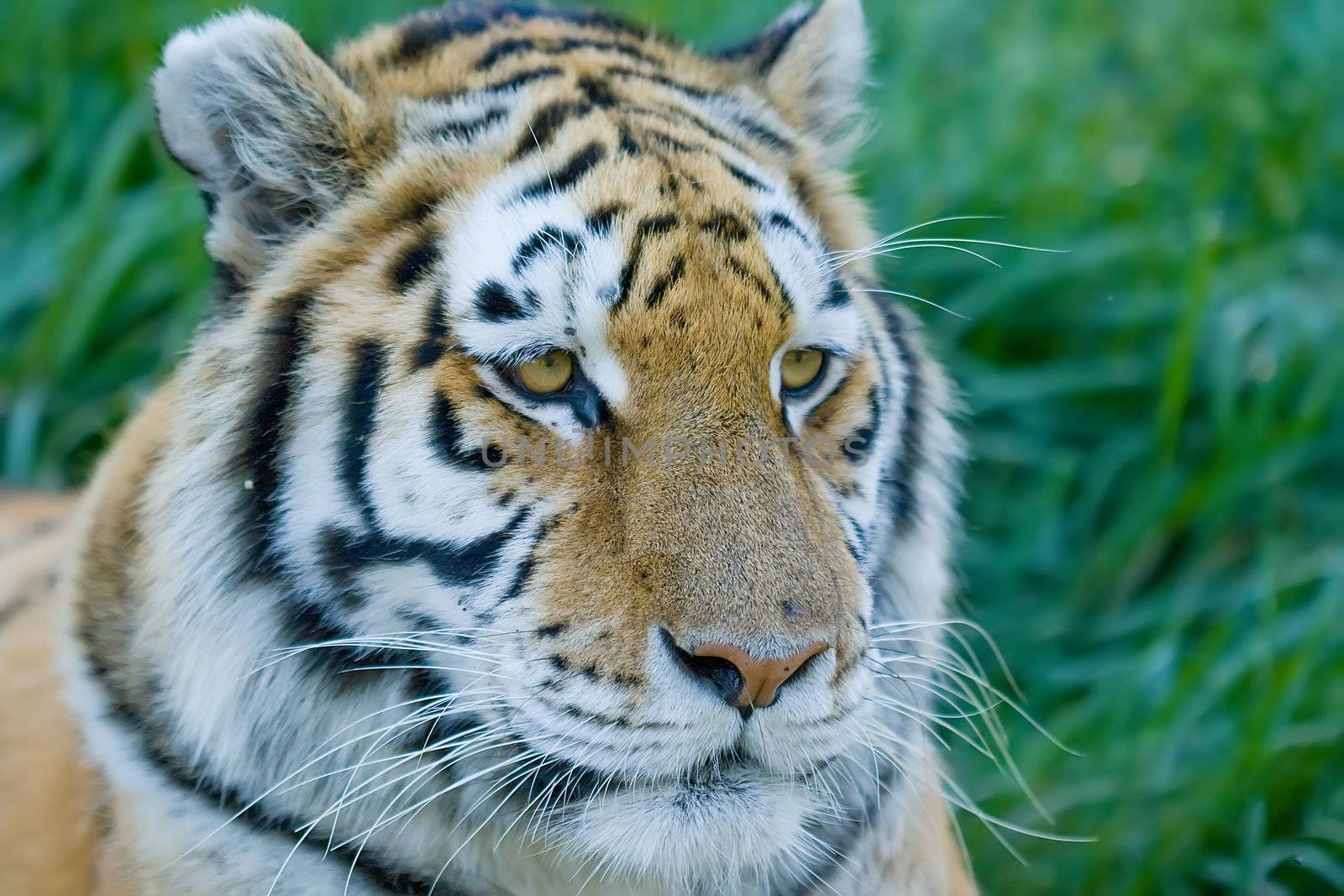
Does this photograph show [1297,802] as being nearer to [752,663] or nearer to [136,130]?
[752,663]

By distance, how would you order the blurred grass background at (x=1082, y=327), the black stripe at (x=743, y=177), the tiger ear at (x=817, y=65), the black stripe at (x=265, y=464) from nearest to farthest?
the black stripe at (x=265, y=464) < the black stripe at (x=743, y=177) < the tiger ear at (x=817, y=65) < the blurred grass background at (x=1082, y=327)

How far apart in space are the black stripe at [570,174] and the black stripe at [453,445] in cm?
27

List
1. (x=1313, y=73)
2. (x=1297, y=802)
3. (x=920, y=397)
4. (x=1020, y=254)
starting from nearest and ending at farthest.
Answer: (x=920, y=397) < (x=1297, y=802) < (x=1020, y=254) < (x=1313, y=73)

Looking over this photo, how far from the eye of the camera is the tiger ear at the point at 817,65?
208 centimetres

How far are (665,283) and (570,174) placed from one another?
0.21 meters

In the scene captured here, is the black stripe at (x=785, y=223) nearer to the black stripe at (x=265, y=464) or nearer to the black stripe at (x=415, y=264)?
the black stripe at (x=415, y=264)

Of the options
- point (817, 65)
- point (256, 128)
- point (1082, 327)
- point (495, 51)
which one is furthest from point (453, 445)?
point (1082, 327)

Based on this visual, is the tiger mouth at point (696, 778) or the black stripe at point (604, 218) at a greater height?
the black stripe at point (604, 218)

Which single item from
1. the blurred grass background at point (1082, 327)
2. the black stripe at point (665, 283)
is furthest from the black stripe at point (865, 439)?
the blurred grass background at point (1082, 327)

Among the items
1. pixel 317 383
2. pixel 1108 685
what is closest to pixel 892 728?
pixel 317 383

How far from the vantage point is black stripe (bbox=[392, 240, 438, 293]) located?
1650 mm

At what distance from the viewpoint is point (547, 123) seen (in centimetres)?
176

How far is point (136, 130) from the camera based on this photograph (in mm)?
3496

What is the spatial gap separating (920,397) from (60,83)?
8.14 ft
